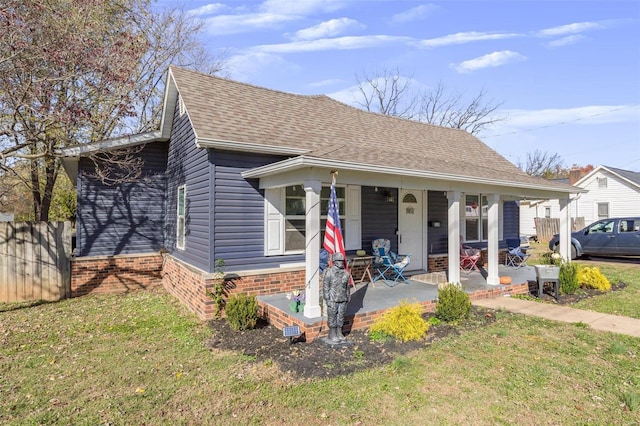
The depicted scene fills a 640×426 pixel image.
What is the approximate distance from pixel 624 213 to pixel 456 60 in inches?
617

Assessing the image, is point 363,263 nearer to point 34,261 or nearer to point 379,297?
point 379,297

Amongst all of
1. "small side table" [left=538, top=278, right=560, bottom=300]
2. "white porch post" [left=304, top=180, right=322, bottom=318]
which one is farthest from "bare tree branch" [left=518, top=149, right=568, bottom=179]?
"white porch post" [left=304, top=180, right=322, bottom=318]

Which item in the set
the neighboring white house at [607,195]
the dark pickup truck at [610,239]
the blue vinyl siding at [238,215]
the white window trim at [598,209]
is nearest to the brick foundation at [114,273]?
the blue vinyl siding at [238,215]

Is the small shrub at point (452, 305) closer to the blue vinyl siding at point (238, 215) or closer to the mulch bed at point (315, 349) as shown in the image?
the mulch bed at point (315, 349)

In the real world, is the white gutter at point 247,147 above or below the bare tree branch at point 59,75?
below

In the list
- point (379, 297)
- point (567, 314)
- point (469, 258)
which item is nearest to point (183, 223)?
point (379, 297)

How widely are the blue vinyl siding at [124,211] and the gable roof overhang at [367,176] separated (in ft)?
13.9

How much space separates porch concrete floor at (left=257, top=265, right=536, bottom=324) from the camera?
20.4 ft

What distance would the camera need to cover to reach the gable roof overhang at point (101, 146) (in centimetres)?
844

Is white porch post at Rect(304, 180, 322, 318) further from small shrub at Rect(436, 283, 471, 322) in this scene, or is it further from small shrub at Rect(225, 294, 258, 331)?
small shrub at Rect(436, 283, 471, 322)

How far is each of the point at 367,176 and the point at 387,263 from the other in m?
2.74

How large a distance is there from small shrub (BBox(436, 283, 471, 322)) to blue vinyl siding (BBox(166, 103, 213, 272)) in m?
4.18

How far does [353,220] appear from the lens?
8570mm

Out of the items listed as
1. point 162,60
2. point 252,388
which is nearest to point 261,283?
point 252,388
